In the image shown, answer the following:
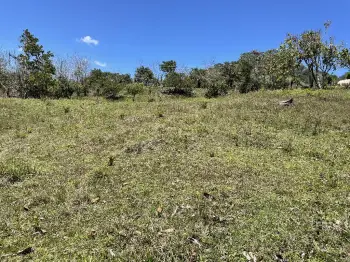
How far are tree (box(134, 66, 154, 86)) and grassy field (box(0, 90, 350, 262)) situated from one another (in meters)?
42.9

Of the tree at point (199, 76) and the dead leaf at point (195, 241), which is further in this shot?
the tree at point (199, 76)

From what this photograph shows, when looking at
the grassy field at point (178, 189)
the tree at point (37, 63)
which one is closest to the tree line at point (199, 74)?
the tree at point (37, 63)

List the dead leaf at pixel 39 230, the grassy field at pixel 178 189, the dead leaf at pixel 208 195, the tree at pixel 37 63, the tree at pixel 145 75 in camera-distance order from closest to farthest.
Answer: the grassy field at pixel 178 189, the dead leaf at pixel 39 230, the dead leaf at pixel 208 195, the tree at pixel 37 63, the tree at pixel 145 75

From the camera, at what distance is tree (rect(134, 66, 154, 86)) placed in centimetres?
5347

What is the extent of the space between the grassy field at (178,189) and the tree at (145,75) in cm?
4285

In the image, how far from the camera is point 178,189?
6.06 m

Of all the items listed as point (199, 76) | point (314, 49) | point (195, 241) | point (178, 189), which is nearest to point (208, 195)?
point (178, 189)

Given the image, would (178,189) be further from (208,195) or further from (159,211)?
(159,211)

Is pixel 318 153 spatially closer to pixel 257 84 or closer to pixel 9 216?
pixel 9 216

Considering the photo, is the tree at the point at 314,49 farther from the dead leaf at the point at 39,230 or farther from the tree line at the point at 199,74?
the dead leaf at the point at 39,230

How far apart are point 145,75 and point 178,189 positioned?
161ft

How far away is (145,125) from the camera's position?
10672 mm

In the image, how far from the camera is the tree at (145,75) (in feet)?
175

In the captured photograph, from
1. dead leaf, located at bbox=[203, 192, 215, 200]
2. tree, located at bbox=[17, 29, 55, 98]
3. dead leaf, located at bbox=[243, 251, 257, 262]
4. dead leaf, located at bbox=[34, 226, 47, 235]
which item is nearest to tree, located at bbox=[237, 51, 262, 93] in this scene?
tree, located at bbox=[17, 29, 55, 98]
